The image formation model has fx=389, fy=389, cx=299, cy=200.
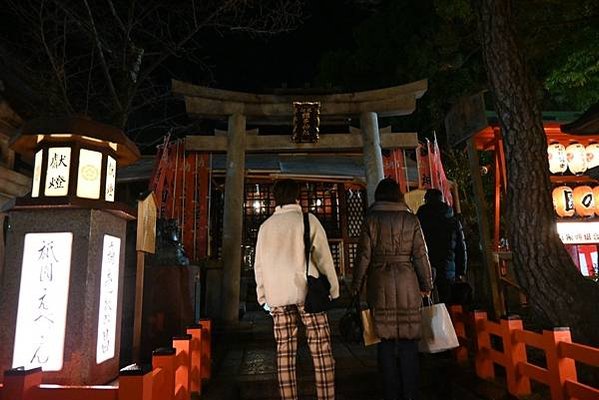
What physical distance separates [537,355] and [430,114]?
13573 mm

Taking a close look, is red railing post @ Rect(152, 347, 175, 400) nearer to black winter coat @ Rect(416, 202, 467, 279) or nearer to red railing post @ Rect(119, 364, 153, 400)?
red railing post @ Rect(119, 364, 153, 400)

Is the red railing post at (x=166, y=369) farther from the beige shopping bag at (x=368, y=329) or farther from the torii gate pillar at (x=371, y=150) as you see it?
the torii gate pillar at (x=371, y=150)

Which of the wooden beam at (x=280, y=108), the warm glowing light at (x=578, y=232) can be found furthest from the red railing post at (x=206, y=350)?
the warm glowing light at (x=578, y=232)

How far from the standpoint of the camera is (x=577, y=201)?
9.34 meters

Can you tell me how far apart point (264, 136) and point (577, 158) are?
733cm

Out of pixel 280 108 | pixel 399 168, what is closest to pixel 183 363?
pixel 280 108

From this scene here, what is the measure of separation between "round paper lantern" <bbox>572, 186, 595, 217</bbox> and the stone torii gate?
416 cm

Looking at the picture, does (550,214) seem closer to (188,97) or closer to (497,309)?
(497,309)

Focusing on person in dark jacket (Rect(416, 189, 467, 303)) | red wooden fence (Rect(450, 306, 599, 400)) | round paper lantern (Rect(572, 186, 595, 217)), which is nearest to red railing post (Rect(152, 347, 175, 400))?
red wooden fence (Rect(450, 306, 599, 400))

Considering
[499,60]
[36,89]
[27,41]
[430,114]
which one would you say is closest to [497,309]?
[499,60]

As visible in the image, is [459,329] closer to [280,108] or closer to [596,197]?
[280,108]

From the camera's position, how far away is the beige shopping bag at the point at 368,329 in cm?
390

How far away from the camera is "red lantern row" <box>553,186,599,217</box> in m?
9.27

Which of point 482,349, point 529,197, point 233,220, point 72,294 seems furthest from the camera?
point 233,220
